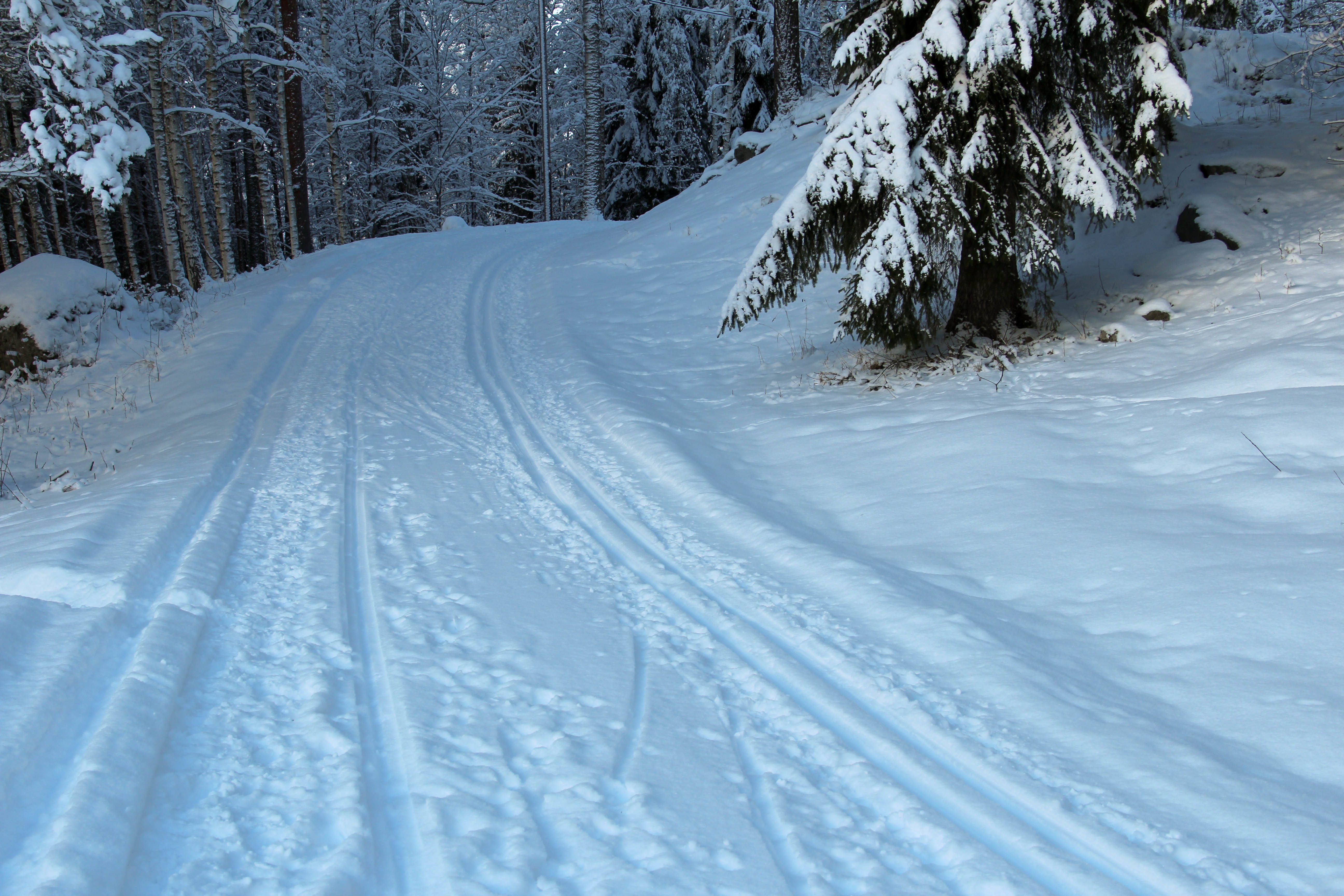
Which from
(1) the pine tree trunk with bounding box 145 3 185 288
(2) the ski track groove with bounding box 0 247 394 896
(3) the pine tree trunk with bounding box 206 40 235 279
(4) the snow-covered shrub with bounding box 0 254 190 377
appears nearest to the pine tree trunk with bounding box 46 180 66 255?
(1) the pine tree trunk with bounding box 145 3 185 288

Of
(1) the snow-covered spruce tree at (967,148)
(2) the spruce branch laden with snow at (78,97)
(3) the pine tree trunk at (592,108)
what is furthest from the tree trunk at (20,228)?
(1) the snow-covered spruce tree at (967,148)

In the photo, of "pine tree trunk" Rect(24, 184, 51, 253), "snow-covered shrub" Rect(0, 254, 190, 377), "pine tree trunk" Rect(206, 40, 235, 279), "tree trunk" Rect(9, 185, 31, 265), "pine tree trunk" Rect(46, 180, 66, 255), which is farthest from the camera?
"pine tree trunk" Rect(46, 180, 66, 255)

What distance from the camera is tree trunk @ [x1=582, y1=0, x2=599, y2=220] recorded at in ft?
86.6

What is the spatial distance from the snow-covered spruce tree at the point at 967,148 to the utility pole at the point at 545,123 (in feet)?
75.8

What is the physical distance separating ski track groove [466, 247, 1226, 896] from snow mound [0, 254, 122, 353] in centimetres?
1078

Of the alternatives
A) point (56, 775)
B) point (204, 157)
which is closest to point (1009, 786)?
point (56, 775)

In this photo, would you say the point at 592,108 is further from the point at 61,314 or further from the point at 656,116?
the point at 61,314

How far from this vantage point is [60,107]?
970 centimetres

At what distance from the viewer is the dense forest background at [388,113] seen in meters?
17.4

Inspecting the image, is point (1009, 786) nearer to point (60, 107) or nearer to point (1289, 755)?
point (1289, 755)

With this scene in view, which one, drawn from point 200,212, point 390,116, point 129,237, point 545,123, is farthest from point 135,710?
point 390,116

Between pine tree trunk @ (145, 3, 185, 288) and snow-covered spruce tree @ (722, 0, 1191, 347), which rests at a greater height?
pine tree trunk @ (145, 3, 185, 288)

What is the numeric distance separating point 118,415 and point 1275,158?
14430 millimetres

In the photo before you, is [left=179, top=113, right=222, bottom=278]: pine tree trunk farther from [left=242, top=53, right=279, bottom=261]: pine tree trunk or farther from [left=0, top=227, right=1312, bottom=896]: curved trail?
[left=0, top=227, right=1312, bottom=896]: curved trail
